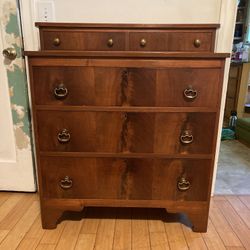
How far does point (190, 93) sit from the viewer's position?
1.05 meters

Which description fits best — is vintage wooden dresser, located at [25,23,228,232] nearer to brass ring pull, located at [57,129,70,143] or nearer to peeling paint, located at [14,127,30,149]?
brass ring pull, located at [57,129,70,143]

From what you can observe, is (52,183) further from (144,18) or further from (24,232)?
(144,18)

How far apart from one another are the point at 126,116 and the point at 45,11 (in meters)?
0.83

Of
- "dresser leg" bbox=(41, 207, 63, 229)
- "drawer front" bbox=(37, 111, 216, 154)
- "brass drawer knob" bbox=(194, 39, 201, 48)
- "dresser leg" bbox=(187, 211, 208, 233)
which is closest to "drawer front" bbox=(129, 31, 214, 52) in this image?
"brass drawer knob" bbox=(194, 39, 201, 48)

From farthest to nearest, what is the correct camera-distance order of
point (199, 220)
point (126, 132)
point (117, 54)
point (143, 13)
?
point (143, 13) → point (199, 220) → point (126, 132) → point (117, 54)

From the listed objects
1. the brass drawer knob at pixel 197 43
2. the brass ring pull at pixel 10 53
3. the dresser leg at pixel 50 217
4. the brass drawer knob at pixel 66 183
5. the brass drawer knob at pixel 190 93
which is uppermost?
the brass drawer knob at pixel 197 43

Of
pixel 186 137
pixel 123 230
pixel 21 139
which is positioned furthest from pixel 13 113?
pixel 186 137

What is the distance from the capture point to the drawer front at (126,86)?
1.03m

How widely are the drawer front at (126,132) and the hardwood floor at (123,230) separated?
456 millimetres

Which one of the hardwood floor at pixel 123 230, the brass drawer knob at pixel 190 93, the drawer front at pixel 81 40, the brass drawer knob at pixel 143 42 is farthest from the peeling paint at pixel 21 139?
the brass drawer knob at pixel 190 93

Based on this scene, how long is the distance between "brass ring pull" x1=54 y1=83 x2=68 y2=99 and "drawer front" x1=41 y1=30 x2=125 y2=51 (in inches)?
13.2

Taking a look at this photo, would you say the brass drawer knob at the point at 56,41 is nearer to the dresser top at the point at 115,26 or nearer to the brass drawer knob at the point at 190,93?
the dresser top at the point at 115,26

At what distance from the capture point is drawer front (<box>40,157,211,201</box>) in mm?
1149

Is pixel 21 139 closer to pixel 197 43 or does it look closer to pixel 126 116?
pixel 126 116
